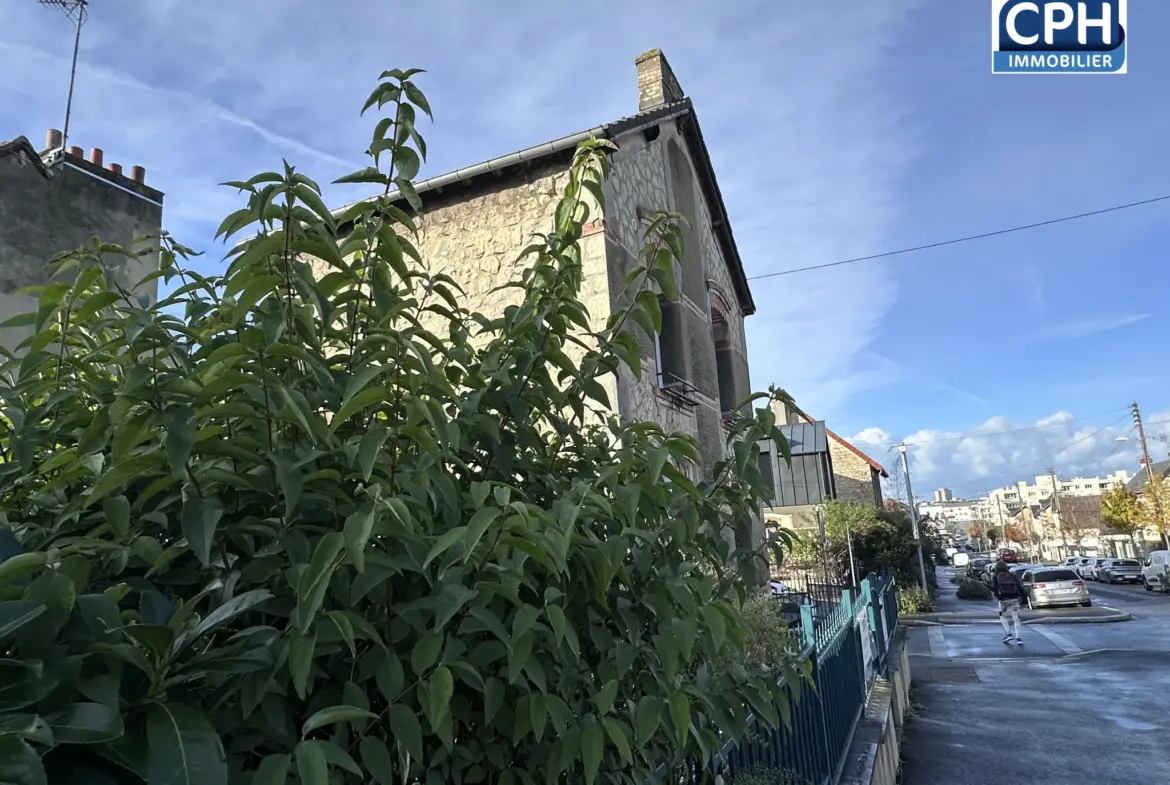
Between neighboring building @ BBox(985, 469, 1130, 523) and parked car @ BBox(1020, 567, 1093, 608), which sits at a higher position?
neighboring building @ BBox(985, 469, 1130, 523)

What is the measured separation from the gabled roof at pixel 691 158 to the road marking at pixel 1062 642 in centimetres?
1030

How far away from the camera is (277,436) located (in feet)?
4.65

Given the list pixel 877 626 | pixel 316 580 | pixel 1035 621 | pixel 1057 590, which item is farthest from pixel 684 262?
pixel 1057 590

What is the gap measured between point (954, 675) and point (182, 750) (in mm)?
15539

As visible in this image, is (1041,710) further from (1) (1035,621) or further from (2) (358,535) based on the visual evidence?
(1) (1035,621)

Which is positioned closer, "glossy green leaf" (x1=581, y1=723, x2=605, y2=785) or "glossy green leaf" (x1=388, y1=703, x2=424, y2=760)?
"glossy green leaf" (x1=388, y1=703, x2=424, y2=760)

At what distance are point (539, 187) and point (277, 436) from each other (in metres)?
8.42

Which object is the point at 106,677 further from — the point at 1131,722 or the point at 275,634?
the point at 1131,722

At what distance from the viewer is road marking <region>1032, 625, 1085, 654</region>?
1655 centimetres

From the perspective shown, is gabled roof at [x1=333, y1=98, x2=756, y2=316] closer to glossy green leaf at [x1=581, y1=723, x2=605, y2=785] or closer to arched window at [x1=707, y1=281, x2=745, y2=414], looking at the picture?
arched window at [x1=707, y1=281, x2=745, y2=414]

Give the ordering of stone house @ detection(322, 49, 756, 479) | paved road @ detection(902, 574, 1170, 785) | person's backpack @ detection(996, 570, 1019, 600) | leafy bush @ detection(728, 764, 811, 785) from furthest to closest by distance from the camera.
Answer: person's backpack @ detection(996, 570, 1019, 600)
stone house @ detection(322, 49, 756, 479)
paved road @ detection(902, 574, 1170, 785)
leafy bush @ detection(728, 764, 811, 785)

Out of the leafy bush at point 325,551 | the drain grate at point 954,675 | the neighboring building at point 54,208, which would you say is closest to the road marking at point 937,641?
the drain grate at point 954,675

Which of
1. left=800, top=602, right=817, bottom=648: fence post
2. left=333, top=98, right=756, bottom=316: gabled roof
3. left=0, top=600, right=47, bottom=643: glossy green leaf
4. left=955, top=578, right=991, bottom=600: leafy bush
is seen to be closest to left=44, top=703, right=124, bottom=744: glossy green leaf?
left=0, top=600, right=47, bottom=643: glossy green leaf

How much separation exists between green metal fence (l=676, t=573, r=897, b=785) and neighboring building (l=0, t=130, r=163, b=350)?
7520 millimetres
